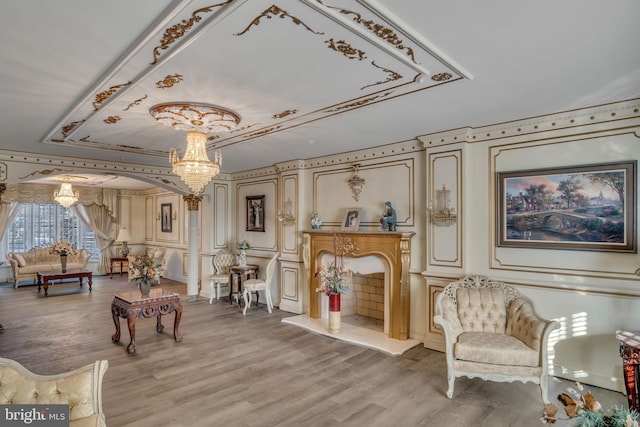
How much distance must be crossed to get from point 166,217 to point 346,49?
9.40 metres

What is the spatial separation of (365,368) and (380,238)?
1.73 m

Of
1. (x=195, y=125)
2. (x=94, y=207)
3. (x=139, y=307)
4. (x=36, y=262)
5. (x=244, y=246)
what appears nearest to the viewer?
(x=195, y=125)

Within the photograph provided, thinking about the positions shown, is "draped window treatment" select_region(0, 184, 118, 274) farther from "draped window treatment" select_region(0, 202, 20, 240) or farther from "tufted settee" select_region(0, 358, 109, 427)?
"tufted settee" select_region(0, 358, 109, 427)

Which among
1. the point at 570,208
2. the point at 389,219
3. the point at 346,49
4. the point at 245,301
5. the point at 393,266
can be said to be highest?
the point at 346,49

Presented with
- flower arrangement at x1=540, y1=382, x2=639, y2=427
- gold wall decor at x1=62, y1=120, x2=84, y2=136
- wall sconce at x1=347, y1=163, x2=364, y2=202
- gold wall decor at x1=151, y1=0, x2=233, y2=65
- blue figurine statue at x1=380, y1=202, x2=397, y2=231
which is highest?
gold wall decor at x1=151, y1=0, x2=233, y2=65

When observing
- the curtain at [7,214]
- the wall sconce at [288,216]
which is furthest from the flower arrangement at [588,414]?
the curtain at [7,214]

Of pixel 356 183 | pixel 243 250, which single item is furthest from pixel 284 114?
pixel 243 250

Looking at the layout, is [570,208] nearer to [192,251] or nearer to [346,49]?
[346,49]

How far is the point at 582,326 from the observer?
3.41 meters

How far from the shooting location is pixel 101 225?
34.2 ft

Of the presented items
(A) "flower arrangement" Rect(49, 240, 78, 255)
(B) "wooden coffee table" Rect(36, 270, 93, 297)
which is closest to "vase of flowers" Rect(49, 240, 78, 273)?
(A) "flower arrangement" Rect(49, 240, 78, 255)

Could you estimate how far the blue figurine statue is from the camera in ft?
15.6

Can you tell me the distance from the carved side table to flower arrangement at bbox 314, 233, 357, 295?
296 centimetres

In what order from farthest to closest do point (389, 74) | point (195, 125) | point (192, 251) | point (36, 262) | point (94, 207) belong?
point (94, 207)
point (36, 262)
point (192, 251)
point (195, 125)
point (389, 74)
